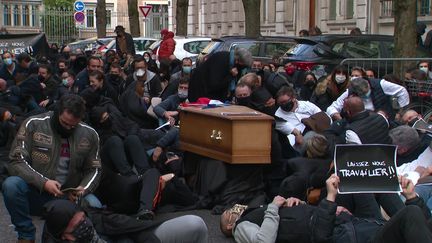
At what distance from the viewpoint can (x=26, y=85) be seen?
13914 mm

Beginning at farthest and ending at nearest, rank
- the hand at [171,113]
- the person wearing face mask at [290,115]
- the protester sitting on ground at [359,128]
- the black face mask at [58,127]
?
the hand at [171,113]
the person wearing face mask at [290,115]
the protester sitting on ground at [359,128]
the black face mask at [58,127]

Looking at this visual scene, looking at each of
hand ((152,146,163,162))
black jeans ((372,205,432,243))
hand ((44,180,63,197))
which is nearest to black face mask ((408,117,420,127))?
hand ((152,146,163,162))

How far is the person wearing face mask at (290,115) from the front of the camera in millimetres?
10891

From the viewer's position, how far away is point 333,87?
43.2 feet

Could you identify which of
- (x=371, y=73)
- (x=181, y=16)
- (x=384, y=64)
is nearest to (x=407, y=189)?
(x=371, y=73)

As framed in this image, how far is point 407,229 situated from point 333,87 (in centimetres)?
672

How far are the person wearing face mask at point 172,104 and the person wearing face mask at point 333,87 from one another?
1.99 metres

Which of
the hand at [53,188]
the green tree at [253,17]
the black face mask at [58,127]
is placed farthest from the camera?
the green tree at [253,17]

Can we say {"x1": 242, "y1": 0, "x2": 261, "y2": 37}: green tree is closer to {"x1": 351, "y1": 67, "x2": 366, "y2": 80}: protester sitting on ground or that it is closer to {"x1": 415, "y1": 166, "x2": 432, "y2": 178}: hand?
{"x1": 351, "y1": 67, "x2": 366, "y2": 80}: protester sitting on ground

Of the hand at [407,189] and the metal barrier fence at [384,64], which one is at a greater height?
the metal barrier fence at [384,64]

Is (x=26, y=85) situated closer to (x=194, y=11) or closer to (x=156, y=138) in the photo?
(x=156, y=138)

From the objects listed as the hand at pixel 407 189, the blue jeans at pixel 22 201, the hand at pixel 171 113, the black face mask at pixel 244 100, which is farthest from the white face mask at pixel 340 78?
the hand at pixel 407 189

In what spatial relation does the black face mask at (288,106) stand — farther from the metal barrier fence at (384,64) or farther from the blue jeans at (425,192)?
the metal barrier fence at (384,64)

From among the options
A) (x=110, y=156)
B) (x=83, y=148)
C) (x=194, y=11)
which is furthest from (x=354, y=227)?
(x=194, y=11)
